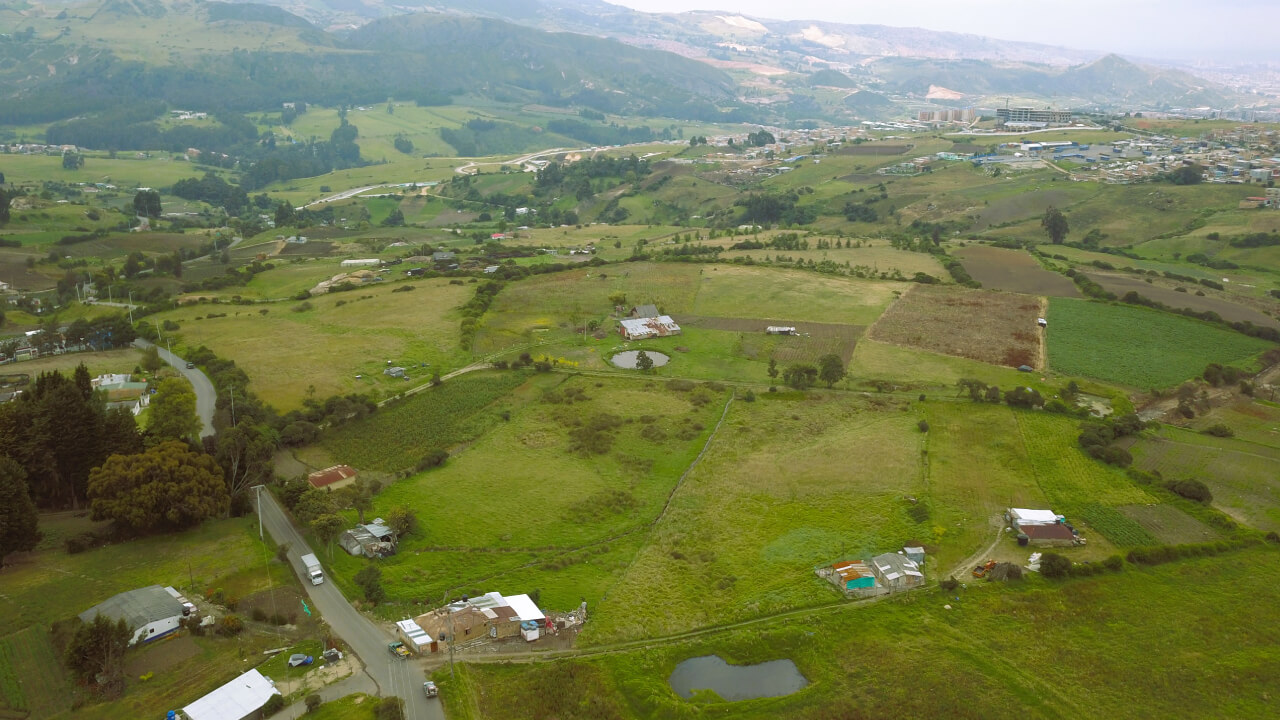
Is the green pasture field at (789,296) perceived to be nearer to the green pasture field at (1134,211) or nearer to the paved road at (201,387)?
the green pasture field at (1134,211)

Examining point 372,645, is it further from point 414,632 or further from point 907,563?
point 907,563

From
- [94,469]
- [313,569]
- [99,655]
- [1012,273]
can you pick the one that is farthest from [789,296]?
[99,655]

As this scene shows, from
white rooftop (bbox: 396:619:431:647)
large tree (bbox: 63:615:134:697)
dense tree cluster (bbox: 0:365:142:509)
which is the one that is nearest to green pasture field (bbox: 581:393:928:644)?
white rooftop (bbox: 396:619:431:647)

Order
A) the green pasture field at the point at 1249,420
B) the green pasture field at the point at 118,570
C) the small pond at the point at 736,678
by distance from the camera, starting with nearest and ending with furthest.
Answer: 1. the small pond at the point at 736,678
2. the green pasture field at the point at 118,570
3. the green pasture field at the point at 1249,420

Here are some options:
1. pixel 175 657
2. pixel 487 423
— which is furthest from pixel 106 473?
pixel 487 423

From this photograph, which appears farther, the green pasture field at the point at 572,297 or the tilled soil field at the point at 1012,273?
the tilled soil field at the point at 1012,273

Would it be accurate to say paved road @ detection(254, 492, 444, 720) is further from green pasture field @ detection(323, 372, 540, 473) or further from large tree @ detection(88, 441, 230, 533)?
green pasture field @ detection(323, 372, 540, 473)

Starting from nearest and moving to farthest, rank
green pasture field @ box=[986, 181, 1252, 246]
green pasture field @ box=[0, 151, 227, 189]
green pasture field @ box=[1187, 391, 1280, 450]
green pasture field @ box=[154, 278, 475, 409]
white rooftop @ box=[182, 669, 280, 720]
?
white rooftop @ box=[182, 669, 280, 720], green pasture field @ box=[1187, 391, 1280, 450], green pasture field @ box=[154, 278, 475, 409], green pasture field @ box=[986, 181, 1252, 246], green pasture field @ box=[0, 151, 227, 189]

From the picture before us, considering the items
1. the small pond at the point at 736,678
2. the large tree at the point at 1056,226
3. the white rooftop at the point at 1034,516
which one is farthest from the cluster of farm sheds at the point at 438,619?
the large tree at the point at 1056,226
